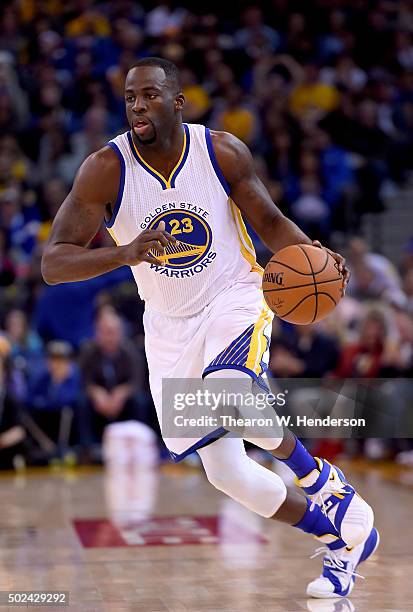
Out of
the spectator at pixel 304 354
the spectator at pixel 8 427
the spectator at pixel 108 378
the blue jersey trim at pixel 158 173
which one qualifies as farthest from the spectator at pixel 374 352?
the blue jersey trim at pixel 158 173

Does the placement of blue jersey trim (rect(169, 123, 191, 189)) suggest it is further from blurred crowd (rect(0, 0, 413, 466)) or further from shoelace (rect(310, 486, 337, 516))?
blurred crowd (rect(0, 0, 413, 466))

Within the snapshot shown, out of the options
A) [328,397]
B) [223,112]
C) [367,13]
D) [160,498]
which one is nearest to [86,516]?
[160,498]

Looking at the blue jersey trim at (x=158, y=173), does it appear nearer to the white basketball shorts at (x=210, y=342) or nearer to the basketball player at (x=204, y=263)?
the basketball player at (x=204, y=263)

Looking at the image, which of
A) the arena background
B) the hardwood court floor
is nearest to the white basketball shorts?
the hardwood court floor

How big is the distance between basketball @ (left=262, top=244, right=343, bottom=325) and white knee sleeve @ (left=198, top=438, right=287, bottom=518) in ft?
2.03

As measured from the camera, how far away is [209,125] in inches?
506

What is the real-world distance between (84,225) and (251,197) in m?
0.75

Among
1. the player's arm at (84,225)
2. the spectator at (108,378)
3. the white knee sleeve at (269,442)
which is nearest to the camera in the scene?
the player's arm at (84,225)

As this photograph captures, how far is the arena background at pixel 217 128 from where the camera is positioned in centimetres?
995

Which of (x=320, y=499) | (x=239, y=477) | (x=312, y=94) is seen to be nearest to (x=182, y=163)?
(x=239, y=477)

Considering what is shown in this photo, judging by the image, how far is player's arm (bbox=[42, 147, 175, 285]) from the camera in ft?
14.6

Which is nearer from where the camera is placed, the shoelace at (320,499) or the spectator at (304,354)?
the shoelace at (320,499)

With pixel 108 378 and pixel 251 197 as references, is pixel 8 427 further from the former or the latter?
pixel 251 197

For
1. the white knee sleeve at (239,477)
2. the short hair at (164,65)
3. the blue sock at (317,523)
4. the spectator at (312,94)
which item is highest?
the spectator at (312,94)
